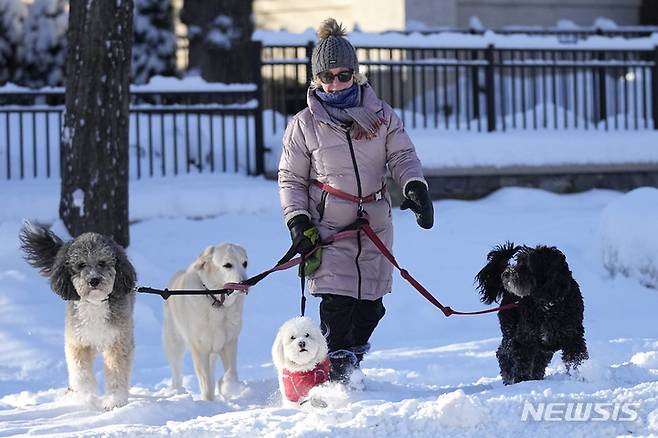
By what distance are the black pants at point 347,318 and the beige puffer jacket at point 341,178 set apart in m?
0.07

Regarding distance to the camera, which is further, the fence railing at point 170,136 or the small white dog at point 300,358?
the fence railing at point 170,136

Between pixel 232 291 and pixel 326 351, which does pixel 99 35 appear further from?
pixel 326 351

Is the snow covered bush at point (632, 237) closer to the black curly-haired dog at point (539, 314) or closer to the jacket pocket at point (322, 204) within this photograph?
the black curly-haired dog at point (539, 314)

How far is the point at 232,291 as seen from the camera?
6902 mm

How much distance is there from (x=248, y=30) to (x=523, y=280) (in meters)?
10.5

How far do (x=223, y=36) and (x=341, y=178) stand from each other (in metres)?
10.00

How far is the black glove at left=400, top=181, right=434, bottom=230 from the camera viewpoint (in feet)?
20.7

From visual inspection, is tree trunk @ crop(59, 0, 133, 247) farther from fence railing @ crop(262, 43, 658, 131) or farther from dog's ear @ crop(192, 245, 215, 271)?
dog's ear @ crop(192, 245, 215, 271)

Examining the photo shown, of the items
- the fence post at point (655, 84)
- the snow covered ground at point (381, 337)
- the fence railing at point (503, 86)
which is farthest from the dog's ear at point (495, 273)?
the fence post at point (655, 84)

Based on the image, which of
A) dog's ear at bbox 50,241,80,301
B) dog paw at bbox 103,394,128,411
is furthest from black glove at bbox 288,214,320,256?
dog paw at bbox 103,394,128,411

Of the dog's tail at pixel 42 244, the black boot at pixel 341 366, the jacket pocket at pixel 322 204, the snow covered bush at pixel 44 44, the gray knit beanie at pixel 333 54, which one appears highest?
the snow covered bush at pixel 44 44

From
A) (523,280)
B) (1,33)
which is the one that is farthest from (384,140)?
(1,33)

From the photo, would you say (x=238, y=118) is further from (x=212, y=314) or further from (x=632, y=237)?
(x=212, y=314)

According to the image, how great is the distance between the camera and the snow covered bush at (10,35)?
1648 cm
